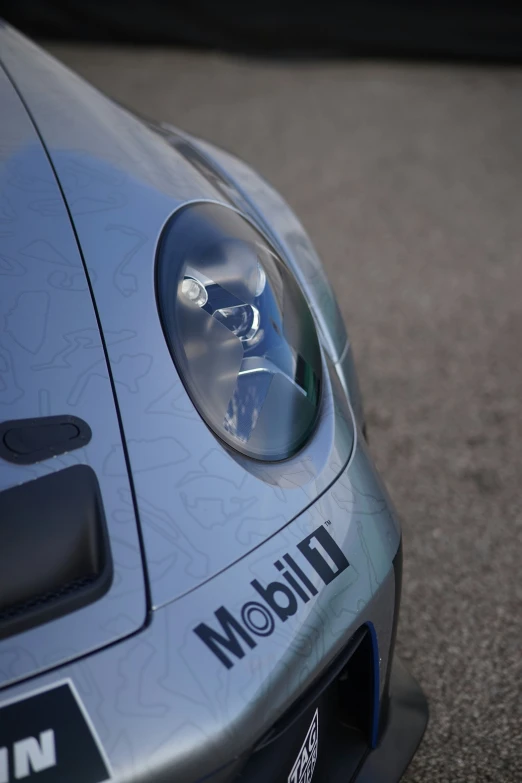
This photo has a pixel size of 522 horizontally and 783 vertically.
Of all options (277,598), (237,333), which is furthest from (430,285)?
(277,598)

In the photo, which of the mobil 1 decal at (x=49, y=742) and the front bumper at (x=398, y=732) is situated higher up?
the mobil 1 decal at (x=49, y=742)

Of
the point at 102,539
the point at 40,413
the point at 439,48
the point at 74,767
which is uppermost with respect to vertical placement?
the point at 439,48

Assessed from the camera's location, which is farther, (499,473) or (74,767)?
(499,473)

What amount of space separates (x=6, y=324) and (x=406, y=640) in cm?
111

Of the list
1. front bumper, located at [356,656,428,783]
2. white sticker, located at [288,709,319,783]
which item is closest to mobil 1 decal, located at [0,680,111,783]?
white sticker, located at [288,709,319,783]

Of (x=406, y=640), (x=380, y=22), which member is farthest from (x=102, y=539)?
(x=380, y=22)

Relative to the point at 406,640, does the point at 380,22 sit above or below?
above

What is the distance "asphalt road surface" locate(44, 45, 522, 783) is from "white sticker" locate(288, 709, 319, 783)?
1.47ft

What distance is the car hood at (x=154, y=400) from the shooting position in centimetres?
108

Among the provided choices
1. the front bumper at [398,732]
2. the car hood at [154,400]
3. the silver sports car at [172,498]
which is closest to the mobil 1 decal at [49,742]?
the silver sports car at [172,498]

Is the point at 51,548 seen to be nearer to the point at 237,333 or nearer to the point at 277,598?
the point at 277,598

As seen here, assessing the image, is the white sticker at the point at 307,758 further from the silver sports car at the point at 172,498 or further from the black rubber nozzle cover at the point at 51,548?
the black rubber nozzle cover at the point at 51,548

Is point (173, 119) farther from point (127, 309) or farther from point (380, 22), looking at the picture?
point (127, 309)

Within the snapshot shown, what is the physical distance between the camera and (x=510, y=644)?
6.11 ft
